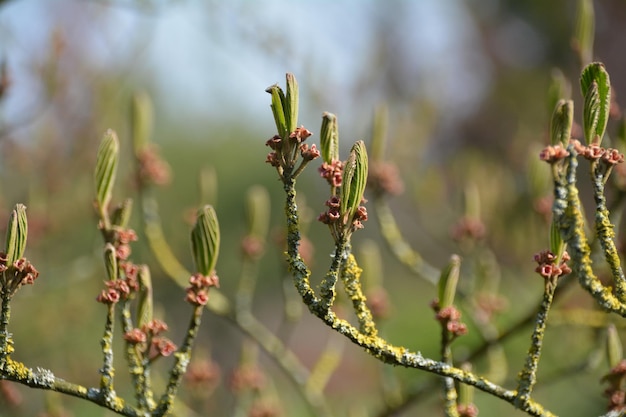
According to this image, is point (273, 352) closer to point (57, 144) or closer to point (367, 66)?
point (367, 66)

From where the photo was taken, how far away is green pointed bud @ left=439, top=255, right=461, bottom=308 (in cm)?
79

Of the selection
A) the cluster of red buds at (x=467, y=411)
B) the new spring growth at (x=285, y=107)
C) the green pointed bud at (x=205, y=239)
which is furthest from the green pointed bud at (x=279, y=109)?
the cluster of red buds at (x=467, y=411)

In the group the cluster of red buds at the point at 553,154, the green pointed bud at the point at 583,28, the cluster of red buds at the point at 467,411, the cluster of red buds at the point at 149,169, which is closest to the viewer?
the cluster of red buds at the point at 553,154

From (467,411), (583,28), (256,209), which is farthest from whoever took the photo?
(256,209)

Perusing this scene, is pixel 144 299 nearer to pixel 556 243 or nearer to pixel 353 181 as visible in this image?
pixel 353 181

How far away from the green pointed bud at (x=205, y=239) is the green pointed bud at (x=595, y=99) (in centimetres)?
39

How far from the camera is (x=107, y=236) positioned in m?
0.83

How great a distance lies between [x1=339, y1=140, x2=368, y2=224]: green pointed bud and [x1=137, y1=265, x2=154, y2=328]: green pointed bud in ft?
0.88

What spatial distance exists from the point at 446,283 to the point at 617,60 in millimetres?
8067

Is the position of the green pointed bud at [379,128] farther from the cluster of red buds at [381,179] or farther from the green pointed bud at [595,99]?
the green pointed bud at [595,99]

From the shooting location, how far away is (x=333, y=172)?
0.72 metres

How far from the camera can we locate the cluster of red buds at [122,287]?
2.50ft

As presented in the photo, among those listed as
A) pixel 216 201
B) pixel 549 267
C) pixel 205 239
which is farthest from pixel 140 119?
pixel 216 201

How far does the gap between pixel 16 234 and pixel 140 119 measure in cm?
52
